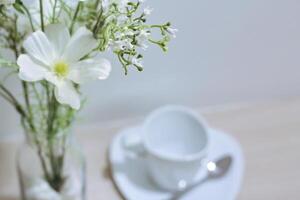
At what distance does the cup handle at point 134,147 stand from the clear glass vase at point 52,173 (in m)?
0.09

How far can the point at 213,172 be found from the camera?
0.85m

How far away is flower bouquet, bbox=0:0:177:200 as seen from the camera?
1.71 ft

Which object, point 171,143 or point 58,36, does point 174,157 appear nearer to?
point 171,143

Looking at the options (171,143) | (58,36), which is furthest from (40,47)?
(171,143)

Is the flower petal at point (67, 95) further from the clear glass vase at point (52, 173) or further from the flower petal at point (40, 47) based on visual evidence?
the clear glass vase at point (52, 173)

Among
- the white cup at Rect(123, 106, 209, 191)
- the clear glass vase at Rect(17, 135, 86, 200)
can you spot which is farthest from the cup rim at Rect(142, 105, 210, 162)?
the clear glass vase at Rect(17, 135, 86, 200)

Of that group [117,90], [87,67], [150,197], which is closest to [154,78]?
[117,90]

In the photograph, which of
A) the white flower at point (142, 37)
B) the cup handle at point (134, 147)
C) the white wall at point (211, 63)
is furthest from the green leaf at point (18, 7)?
the cup handle at point (134, 147)

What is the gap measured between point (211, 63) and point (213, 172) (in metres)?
0.18

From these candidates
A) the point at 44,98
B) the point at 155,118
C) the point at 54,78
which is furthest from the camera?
the point at 155,118

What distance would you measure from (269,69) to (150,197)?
1.03 feet

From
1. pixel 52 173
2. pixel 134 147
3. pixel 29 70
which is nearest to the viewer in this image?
pixel 29 70

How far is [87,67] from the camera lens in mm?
542

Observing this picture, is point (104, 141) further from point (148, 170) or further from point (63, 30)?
point (63, 30)
